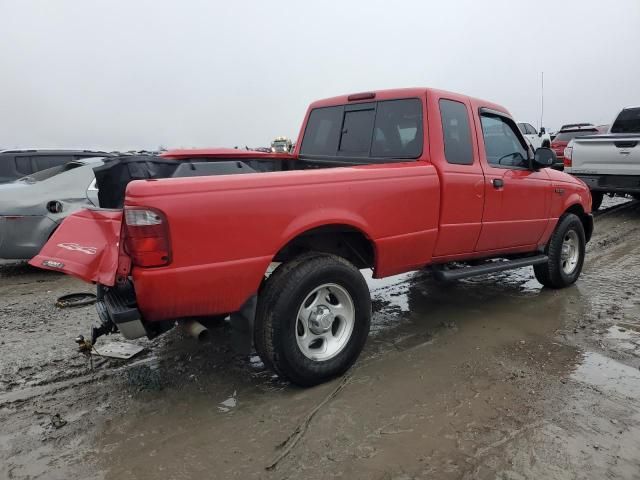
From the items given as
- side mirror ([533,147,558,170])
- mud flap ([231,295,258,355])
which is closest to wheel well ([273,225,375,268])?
mud flap ([231,295,258,355])

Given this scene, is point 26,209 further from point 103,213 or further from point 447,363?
point 447,363

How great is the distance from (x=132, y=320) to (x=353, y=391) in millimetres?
1464

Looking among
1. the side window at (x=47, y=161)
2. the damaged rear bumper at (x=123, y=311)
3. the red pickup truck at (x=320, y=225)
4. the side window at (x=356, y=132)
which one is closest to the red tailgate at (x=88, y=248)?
the red pickup truck at (x=320, y=225)

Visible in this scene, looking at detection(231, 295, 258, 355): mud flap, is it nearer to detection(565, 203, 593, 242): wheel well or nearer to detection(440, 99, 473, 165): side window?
detection(440, 99, 473, 165): side window

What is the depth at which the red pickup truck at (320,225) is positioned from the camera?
271cm

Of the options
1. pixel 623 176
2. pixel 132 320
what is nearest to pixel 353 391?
pixel 132 320

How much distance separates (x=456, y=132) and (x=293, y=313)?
224 cm

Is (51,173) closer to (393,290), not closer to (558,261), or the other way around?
(393,290)

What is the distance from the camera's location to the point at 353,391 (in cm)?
325

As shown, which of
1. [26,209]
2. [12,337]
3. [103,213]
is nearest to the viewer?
[103,213]

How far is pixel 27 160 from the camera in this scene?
26.9 feet

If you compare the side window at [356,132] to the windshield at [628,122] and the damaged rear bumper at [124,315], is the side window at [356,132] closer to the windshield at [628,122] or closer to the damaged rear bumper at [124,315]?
the damaged rear bumper at [124,315]

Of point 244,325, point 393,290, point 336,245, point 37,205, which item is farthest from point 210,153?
point 37,205

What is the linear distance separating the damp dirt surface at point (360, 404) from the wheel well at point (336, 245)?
2.56ft
